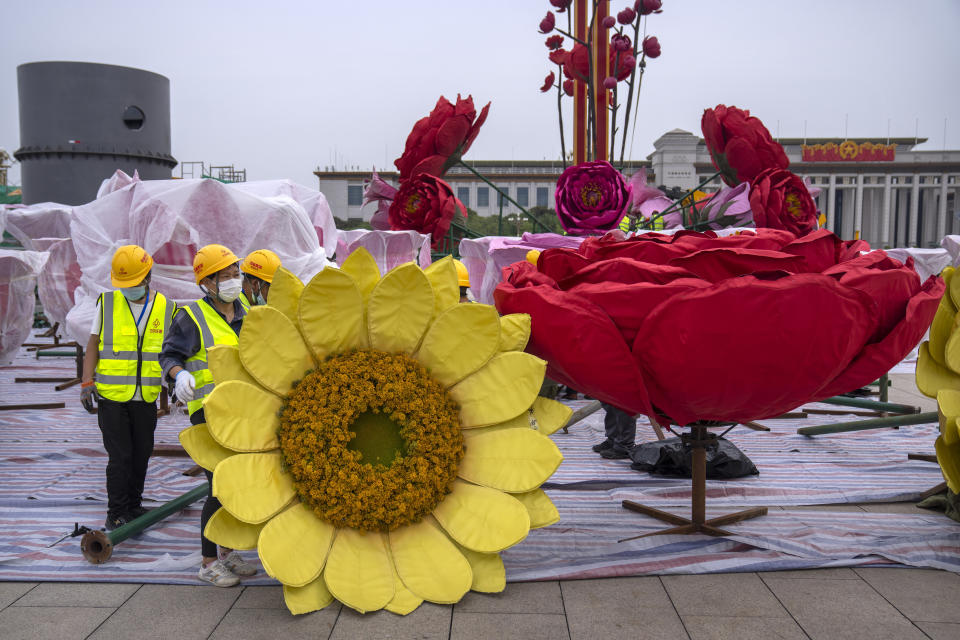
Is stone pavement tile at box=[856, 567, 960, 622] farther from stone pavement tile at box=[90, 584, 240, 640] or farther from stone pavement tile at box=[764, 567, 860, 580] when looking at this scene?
stone pavement tile at box=[90, 584, 240, 640]

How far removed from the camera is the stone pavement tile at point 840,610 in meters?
2.05

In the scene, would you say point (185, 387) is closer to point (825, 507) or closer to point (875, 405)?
point (825, 507)

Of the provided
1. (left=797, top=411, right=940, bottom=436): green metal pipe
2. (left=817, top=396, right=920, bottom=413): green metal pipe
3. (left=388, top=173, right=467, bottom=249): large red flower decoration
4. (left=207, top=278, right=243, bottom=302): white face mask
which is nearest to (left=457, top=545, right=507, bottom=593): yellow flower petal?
(left=388, top=173, right=467, bottom=249): large red flower decoration

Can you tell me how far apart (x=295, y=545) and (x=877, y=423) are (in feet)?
12.3

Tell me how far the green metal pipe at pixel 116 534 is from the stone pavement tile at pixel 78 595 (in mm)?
238

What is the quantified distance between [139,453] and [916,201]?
58.7 meters

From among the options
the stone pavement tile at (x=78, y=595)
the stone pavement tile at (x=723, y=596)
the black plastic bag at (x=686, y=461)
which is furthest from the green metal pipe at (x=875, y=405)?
the stone pavement tile at (x=78, y=595)

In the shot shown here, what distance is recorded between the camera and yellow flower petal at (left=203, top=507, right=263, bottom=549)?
78.7 inches

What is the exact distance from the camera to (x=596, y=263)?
1.82 metres

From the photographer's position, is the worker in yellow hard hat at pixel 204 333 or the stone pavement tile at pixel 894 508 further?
the stone pavement tile at pixel 894 508

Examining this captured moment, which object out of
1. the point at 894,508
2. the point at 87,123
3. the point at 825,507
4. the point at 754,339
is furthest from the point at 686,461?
the point at 87,123

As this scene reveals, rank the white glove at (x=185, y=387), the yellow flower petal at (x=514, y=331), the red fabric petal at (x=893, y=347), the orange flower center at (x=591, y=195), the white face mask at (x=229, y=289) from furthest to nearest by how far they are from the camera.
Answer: the white face mask at (x=229, y=289)
the white glove at (x=185, y=387)
the orange flower center at (x=591, y=195)
the yellow flower petal at (x=514, y=331)
the red fabric petal at (x=893, y=347)

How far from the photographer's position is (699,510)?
115 inches

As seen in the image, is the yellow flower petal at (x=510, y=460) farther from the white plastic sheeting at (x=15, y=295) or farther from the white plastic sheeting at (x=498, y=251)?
the white plastic sheeting at (x=15, y=295)
